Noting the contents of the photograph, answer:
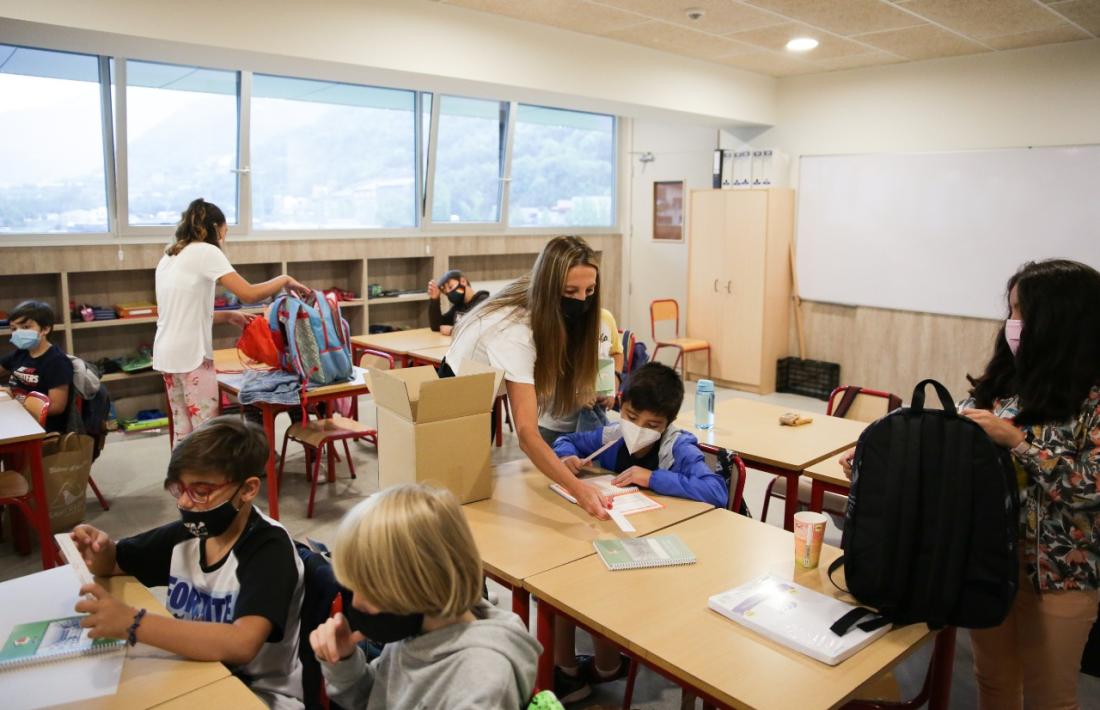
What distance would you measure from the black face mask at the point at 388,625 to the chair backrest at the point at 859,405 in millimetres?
2884

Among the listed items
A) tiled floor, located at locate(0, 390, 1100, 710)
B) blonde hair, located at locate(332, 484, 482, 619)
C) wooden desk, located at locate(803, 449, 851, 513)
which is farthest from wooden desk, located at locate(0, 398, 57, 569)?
wooden desk, located at locate(803, 449, 851, 513)

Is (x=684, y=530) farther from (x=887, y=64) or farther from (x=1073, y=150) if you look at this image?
(x=887, y=64)

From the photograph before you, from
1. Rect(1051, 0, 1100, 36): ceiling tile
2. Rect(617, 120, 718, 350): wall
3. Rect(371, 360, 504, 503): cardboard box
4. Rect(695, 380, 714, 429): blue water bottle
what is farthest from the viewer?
Rect(617, 120, 718, 350): wall

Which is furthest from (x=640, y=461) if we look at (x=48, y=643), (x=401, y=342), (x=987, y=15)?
(x=987, y=15)

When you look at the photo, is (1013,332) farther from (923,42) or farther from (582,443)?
(923,42)

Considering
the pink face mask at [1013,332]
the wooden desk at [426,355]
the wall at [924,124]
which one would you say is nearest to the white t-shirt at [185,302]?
the wooden desk at [426,355]

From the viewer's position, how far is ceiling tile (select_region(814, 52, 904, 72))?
6.14 m

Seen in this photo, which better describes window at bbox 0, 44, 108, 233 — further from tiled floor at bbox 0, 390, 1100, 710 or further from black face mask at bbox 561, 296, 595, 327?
black face mask at bbox 561, 296, 595, 327

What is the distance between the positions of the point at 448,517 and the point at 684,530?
1.01 m

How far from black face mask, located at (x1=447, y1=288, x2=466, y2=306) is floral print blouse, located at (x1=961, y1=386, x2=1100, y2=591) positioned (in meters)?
4.17

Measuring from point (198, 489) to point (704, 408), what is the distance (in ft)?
7.35

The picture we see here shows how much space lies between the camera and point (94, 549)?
1780mm

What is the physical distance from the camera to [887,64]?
6449 mm

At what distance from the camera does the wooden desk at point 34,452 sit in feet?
10.2
